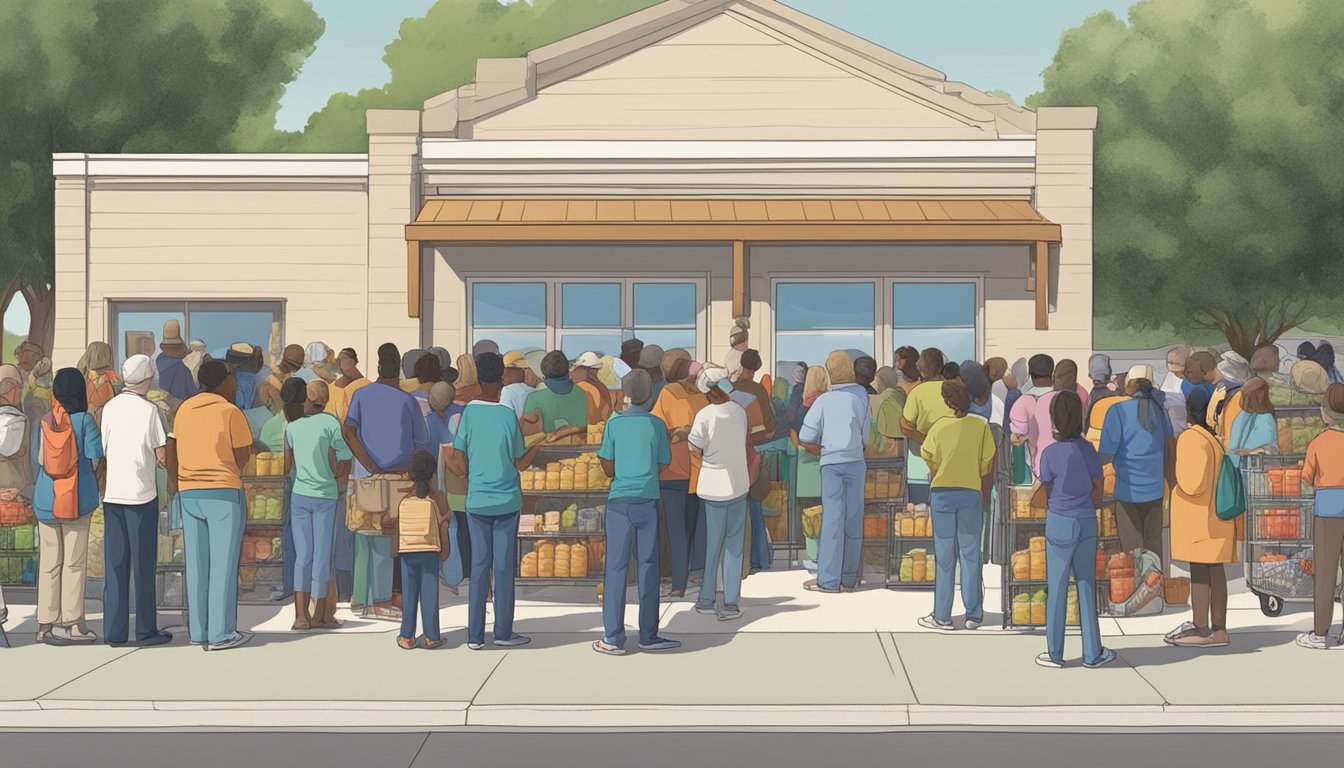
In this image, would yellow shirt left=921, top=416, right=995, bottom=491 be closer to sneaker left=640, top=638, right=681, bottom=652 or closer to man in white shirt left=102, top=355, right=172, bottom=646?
sneaker left=640, top=638, right=681, bottom=652

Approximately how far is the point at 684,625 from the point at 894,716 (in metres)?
3.62

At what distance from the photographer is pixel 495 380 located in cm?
1244

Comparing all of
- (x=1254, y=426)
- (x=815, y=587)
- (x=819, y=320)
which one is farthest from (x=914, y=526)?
(x=819, y=320)

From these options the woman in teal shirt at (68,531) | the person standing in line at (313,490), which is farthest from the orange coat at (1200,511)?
the woman in teal shirt at (68,531)

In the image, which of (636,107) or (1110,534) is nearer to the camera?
(1110,534)

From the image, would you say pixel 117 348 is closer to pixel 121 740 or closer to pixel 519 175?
pixel 519 175

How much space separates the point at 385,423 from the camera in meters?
12.8

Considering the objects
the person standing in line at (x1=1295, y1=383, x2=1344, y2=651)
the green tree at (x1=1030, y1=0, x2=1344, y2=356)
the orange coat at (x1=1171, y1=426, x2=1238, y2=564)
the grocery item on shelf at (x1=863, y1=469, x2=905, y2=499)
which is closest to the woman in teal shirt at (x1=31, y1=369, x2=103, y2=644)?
the grocery item on shelf at (x1=863, y1=469, x2=905, y2=499)

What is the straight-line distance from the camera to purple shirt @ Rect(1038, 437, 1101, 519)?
11.4 m

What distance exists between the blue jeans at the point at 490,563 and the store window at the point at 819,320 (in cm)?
1180

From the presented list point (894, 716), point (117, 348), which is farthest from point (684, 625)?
point (117, 348)

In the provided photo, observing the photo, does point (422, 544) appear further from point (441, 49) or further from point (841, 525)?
point (441, 49)

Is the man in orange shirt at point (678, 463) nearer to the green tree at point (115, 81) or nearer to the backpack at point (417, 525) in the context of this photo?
the backpack at point (417, 525)

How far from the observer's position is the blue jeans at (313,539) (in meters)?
13.2
